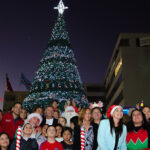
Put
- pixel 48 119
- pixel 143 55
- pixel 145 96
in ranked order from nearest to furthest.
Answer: pixel 48 119, pixel 145 96, pixel 143 55

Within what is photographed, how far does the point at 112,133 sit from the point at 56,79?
16.5 m

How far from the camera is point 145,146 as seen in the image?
14.1 feet

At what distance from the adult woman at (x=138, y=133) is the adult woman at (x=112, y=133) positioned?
1.80 feet

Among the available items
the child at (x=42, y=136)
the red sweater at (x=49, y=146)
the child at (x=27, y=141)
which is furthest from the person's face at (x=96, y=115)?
the child at (x=42, y=136)

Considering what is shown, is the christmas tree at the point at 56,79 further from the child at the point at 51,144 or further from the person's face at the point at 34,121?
the child at the point at 51,144

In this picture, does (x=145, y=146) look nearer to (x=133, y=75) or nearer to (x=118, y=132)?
(x=118, y=132)

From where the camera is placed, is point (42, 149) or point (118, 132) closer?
point (118, 132)

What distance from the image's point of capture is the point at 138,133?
4.47m

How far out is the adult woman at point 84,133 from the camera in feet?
14.7

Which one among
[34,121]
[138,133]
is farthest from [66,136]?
[138,133]

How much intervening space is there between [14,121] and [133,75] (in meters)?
30.1

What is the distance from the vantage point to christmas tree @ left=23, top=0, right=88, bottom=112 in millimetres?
19875

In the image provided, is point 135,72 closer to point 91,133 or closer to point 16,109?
point 16,109

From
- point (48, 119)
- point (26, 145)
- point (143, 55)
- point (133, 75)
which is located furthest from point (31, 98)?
point (143, 55)
